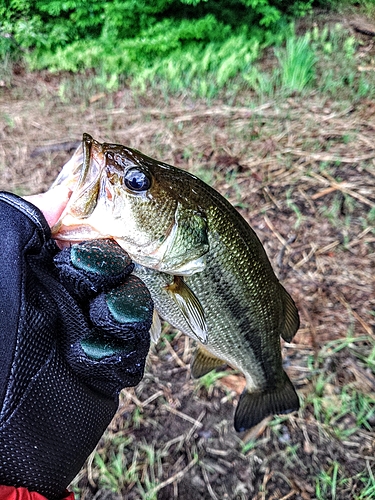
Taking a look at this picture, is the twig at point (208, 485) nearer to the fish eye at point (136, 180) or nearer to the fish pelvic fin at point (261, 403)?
the fish pelvic fin at point (261, 403)

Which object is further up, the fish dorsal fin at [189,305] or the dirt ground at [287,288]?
the fish dorsal fin at [189,305]

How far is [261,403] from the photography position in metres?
2.09

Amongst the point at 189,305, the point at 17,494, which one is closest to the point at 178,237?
the point at 189,305

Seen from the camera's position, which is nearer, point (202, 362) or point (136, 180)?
point (136, 180)

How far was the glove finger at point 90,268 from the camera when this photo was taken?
4.36ft

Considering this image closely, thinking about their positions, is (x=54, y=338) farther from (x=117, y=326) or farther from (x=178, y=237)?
(x=178, y=237)

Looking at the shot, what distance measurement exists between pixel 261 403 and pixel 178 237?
980mm

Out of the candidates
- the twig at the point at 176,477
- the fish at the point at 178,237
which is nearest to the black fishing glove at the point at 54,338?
the fish at the point at 178,237

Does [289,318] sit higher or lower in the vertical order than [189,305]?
lower

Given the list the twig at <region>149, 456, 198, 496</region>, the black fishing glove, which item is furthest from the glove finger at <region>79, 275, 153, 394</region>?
the twig at <region>149, 456, 198, 496</region>

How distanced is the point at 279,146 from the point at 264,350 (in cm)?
234

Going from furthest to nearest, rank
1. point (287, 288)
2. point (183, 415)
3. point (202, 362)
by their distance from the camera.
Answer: point (287, 288), point (183, 415), point (202, 362)

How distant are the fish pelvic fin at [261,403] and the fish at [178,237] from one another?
34 cm

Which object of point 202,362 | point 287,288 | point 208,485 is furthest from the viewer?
point 287,288
